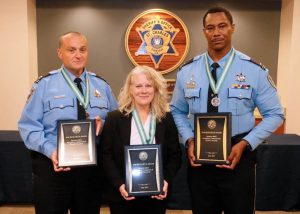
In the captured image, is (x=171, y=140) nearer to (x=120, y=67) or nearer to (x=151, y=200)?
(x=151, y=200)

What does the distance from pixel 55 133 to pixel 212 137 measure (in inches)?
33.8

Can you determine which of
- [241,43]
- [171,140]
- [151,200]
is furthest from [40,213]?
[241,43]

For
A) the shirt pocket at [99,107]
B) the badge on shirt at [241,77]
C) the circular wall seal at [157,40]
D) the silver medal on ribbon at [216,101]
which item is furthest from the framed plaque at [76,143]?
the circular wall seal at [157,40]

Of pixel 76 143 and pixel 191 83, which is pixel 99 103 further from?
pixel 191 83

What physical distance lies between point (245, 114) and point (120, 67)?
9.73ft

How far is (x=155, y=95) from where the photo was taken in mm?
1681

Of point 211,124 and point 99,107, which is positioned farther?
point 99,107

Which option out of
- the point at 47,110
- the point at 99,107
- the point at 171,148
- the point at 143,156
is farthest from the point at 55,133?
the point at 171,148

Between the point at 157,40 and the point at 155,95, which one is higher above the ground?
the point at 157,40

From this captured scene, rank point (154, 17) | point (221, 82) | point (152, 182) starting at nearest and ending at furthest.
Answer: point (152, 182)
point (221, 82)
point (154, 17)

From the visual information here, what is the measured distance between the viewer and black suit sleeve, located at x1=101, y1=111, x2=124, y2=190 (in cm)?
158

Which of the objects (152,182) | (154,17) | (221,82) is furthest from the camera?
(154,17)

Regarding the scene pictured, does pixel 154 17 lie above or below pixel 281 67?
above

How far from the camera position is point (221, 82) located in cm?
163
